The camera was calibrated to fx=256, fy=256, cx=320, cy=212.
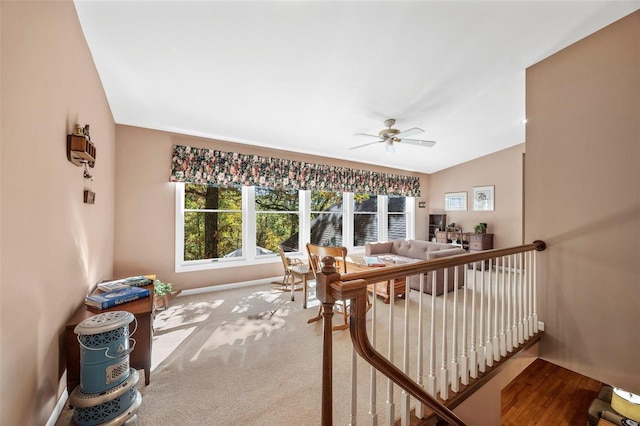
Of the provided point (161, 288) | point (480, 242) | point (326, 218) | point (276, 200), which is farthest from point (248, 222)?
point (480, 242)

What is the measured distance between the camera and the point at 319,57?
244 cm

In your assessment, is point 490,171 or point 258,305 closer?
point 258,305

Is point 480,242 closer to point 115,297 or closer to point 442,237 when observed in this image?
point 442,237

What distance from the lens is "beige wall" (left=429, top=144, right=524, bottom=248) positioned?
5.79m

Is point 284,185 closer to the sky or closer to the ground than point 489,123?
closer to the ground

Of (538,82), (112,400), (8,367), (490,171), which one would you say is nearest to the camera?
(8,367)

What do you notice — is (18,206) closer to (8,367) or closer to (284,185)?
(8,367)

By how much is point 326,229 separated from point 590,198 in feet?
13.9

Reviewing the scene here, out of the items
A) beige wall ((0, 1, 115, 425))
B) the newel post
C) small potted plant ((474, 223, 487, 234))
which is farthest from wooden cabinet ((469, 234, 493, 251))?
beige wall ((0, 1, 115, 425))

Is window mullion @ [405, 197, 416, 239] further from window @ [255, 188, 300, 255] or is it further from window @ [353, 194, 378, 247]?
window @ [255, 188, 300, 255]

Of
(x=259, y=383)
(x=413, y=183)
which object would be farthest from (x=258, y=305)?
(x=413, y=183)

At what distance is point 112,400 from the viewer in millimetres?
1607

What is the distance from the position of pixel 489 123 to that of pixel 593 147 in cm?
219

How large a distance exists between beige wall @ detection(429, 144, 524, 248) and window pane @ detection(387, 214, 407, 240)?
120cm
